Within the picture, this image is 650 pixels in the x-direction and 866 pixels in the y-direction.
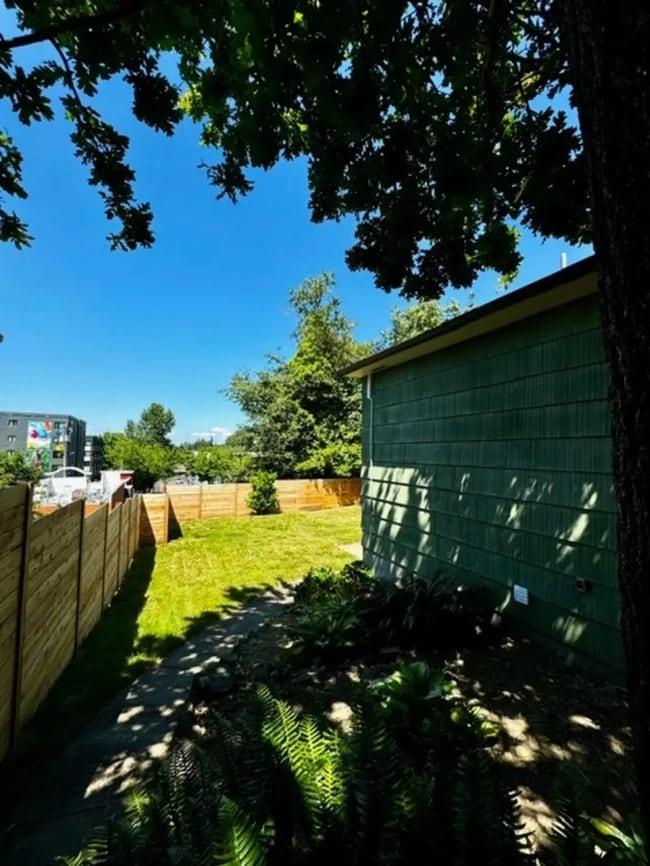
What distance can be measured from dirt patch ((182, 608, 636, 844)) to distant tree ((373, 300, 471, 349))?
60.2 feet

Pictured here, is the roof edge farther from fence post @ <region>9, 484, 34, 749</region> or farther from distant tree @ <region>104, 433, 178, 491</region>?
distant tree @ <region>104, 433, 178, 491</region>

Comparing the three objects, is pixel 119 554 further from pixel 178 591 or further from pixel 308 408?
pixel 308 408

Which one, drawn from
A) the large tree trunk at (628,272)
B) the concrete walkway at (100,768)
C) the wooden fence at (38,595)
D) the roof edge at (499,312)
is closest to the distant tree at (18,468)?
the wooden fence at (38,595)

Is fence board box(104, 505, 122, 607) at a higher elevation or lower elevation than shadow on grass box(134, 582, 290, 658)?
higher

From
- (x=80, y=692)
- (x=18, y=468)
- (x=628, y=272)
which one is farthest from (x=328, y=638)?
(x=18, y=468)

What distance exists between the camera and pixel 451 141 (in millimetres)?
3234

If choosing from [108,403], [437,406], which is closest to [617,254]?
[437,406]

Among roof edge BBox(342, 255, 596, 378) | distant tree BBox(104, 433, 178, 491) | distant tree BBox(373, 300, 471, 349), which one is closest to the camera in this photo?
roof edge BBox(342, 255, 596, 378)

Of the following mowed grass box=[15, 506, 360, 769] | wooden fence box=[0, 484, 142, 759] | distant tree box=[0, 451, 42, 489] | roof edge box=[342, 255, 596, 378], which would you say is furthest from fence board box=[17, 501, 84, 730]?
distant tree box=[0, 451, 42, 489]

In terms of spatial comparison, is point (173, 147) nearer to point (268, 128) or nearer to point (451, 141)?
point (268, 128)

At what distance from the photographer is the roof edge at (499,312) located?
3.54 metres

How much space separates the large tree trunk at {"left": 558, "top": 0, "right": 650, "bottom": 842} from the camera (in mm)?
838

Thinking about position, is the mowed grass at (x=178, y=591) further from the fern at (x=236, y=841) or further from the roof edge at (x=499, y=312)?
the roof edge at (x=499, y=312)

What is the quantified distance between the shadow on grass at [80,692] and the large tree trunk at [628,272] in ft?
11.1
